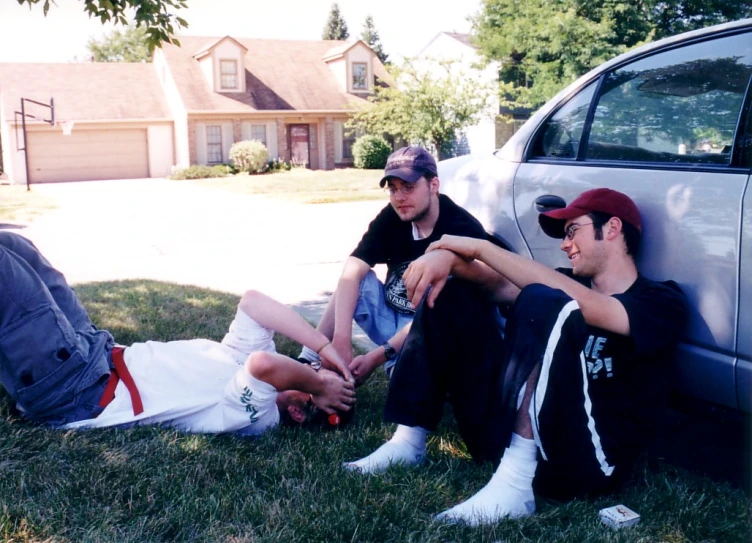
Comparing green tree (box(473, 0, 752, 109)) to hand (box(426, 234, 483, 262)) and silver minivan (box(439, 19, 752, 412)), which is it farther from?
hand (box(426, 234, 483, 262))

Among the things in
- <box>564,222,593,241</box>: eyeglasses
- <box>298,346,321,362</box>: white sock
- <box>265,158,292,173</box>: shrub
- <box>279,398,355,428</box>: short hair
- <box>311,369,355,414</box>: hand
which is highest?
<box>265,158,292,173</box>: shrub

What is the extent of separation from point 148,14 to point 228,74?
1094 inches

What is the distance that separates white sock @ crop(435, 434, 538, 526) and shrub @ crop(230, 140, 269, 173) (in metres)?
28.4

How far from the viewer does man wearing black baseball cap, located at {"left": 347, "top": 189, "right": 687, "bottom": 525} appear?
255 centimetres

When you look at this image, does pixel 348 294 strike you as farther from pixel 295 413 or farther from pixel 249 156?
pixel 249 156

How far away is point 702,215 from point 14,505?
257cm

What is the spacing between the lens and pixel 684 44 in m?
3.21

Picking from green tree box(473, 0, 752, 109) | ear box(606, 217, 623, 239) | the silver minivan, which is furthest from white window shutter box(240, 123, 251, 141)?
ear box(606, 217, 623, 239)

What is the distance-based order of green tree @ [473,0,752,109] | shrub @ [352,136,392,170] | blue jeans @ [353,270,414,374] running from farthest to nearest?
shrub @ [352,136,392,170] → green tree @ [473,0,752,109] → blue jeans @ [353,270,414,374]

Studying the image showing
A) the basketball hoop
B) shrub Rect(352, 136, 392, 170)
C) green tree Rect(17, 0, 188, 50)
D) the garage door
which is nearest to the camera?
green tree Rect(17, 0, 188, 50)

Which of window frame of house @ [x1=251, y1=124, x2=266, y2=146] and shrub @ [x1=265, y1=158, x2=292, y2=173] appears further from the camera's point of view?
window frame of house @ [x1=251, y1=124, x2=266, y2=146]

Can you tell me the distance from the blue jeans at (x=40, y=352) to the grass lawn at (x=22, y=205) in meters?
12.8

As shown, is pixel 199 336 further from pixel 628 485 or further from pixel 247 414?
pixel 628 485

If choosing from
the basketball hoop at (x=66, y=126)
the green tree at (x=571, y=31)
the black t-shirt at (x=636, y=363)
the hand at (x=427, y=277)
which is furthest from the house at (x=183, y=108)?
the black t-shirt at (x=636, y=363)
